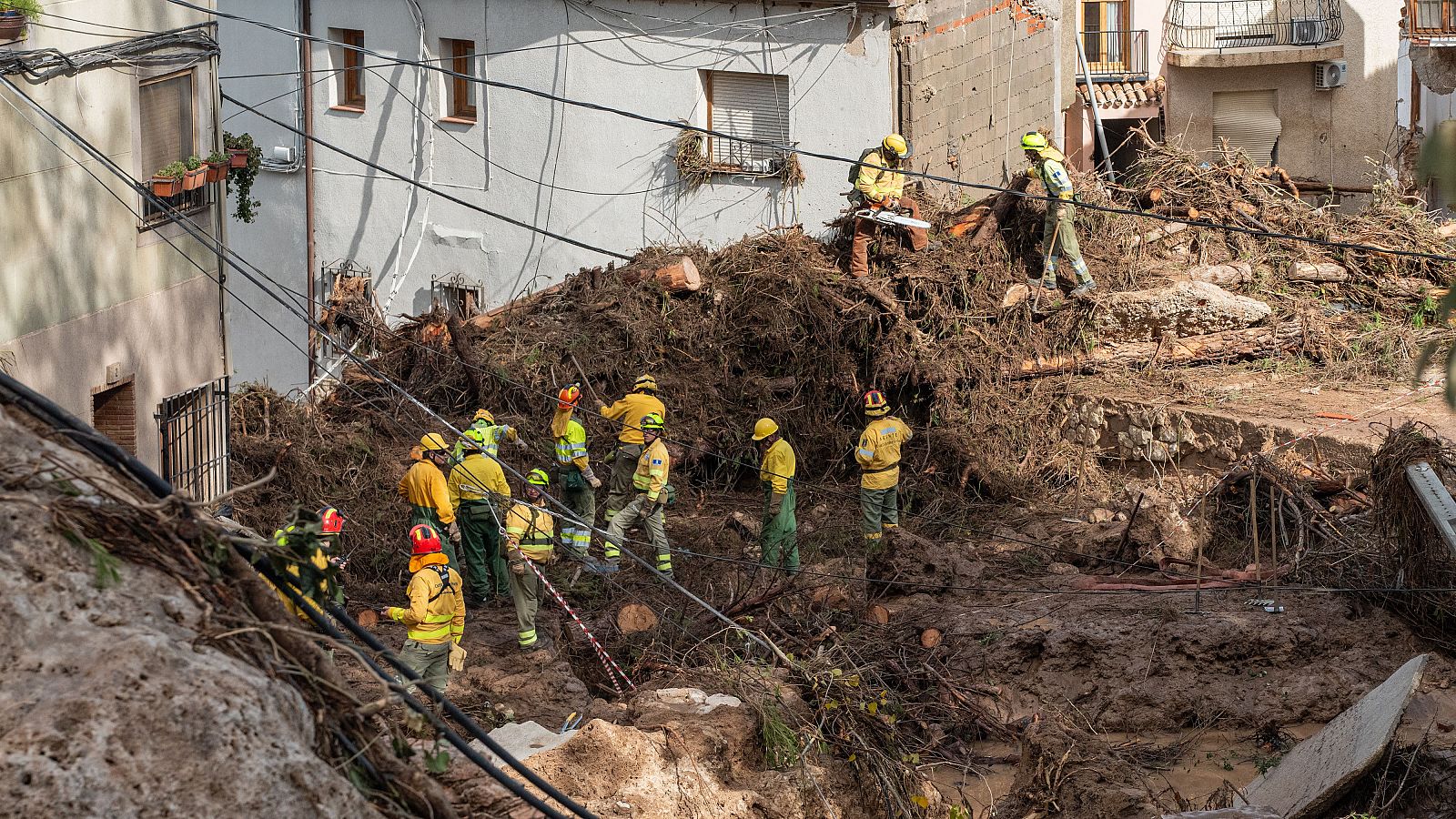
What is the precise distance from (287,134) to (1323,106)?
18.8 metres

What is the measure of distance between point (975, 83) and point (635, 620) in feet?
35.0

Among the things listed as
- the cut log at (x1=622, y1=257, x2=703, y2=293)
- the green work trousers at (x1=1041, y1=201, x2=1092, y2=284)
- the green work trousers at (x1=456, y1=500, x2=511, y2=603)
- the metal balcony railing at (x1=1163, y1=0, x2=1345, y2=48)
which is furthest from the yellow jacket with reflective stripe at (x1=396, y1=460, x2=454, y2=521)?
the metal balcony railing at (x1=1163, y1=0, x2=1345, y2=48)

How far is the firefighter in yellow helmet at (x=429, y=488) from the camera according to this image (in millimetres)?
12062

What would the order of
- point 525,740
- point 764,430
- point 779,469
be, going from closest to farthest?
point 525,740
point 779,469
point 764,430

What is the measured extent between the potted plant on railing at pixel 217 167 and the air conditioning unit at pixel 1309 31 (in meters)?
21.8

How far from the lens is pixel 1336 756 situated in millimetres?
8555

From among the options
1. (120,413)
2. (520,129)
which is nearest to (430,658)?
(120,413)

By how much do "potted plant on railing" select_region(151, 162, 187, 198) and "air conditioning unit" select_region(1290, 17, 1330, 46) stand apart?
Result: 22.5 metres

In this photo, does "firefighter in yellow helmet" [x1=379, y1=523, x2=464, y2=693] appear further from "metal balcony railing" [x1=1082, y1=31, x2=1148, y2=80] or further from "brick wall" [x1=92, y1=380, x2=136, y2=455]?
"metal balcony railing" [x1=1082, y1=31, x2=1148, y2=80]

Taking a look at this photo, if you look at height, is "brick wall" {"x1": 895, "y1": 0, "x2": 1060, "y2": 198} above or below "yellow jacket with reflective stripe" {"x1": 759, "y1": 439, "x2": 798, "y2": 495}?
above

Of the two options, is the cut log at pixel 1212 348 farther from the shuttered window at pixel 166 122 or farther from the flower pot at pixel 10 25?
the flower pot at pixel 10 25

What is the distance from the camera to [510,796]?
5.28 m

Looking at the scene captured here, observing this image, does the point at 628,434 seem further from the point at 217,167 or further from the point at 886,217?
the point at 217,167

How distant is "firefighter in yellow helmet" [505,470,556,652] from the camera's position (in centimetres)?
1159
